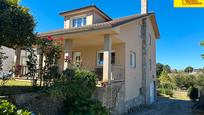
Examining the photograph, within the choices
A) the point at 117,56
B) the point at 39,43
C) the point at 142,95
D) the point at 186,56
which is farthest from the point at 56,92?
the point at 186,56

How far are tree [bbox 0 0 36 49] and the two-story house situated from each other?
15.0 feet

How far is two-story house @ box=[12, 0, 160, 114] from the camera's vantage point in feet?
41.3

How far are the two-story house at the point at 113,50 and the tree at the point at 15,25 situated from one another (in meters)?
4.56

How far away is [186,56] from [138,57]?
65.0 ft

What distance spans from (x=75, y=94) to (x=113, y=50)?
881 centimetres

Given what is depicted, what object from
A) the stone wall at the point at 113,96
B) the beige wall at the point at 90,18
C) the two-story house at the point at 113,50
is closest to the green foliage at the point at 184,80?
the two-story house at the point at 113,50

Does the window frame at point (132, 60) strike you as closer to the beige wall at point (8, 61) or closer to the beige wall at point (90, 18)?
the beige wall at point (90, 18)

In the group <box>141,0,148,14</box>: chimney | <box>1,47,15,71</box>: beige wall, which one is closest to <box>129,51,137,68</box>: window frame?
<box>141,0,148,14</box>: chimney

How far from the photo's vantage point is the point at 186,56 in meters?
35.5

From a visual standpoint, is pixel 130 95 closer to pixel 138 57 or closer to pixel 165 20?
pixel 138 57

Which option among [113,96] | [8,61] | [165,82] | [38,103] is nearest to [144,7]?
[113,96]

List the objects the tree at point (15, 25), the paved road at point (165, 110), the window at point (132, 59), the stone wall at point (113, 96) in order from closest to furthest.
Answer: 1. the tree at point (15, 25)
2. the stone wall at point (113, 96)
3. the paved road at point (165, 110)
4. the window at point (132, 59)

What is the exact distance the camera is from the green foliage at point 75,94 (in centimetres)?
840

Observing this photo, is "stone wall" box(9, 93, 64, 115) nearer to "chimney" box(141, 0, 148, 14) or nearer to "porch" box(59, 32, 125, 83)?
"porch" box(59, 32, 125, 83)
